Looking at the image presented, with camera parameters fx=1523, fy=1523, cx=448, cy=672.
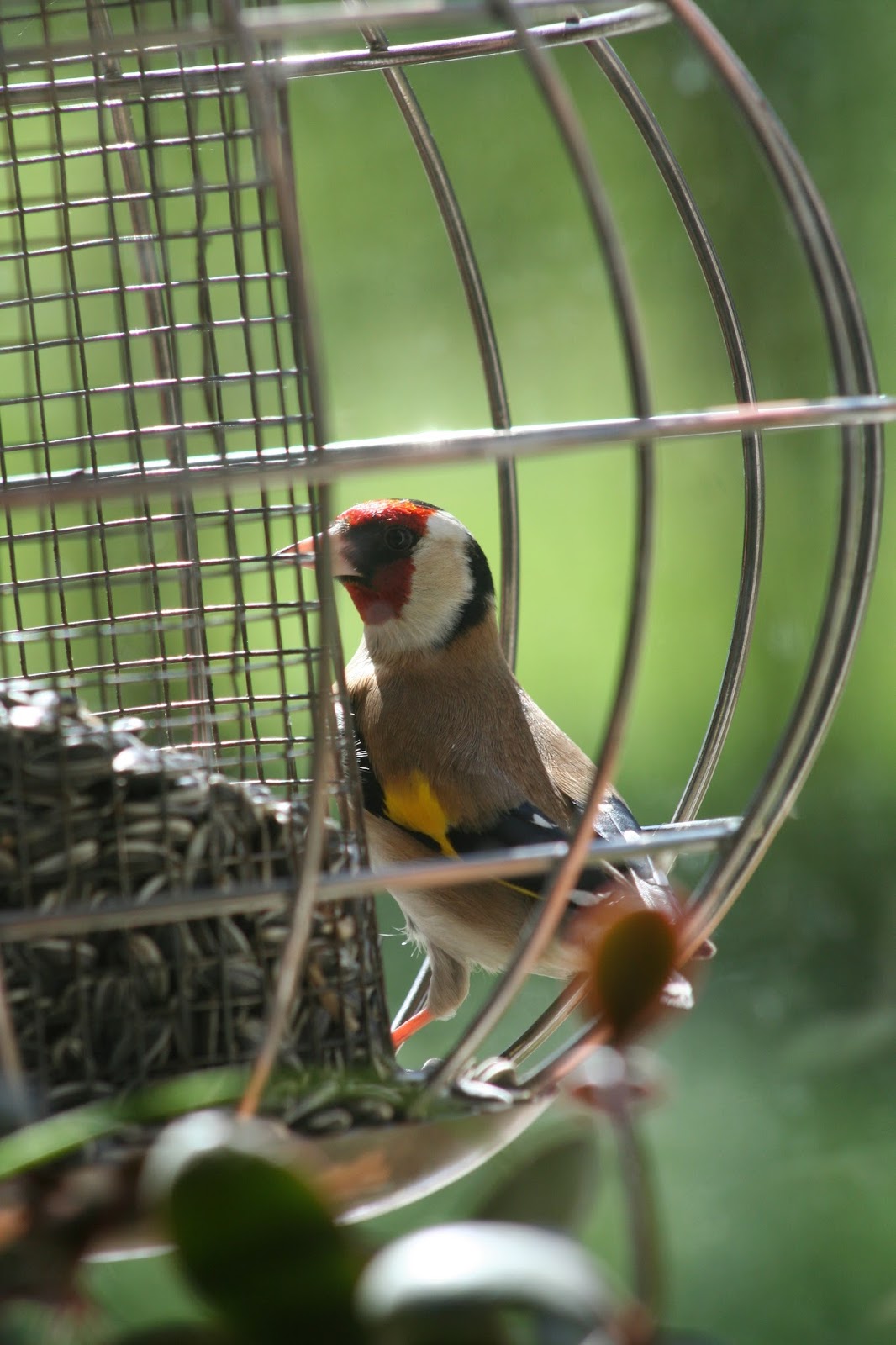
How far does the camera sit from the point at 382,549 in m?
1.08

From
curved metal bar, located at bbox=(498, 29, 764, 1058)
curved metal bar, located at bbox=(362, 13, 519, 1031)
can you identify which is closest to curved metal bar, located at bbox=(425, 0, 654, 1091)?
curved metal bar, located at bbox=(498, 29, 764, 1058)

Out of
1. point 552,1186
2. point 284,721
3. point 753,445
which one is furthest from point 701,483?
point 552,1186

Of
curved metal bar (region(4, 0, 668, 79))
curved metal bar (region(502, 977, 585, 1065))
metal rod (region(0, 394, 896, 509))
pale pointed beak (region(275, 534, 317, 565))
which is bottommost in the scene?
curved metal bar (region(502, 977, 585, 1065))

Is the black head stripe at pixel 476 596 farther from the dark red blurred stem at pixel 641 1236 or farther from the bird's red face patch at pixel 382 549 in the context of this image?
the dark red blurred stem at pixel 641 1236

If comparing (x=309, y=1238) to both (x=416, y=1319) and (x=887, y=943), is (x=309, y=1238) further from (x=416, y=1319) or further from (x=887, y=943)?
(x=887, y=943)

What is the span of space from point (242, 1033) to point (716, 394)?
1.79m

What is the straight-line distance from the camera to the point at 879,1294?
1.91 m

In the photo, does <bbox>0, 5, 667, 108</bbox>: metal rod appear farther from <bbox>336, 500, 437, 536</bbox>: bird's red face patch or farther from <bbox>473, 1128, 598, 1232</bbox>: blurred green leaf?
<bbox>473, 1128, 598, 1232</bbox>: blurred green leaf

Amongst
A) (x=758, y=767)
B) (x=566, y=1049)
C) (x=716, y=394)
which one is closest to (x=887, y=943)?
(x=758, y=767)

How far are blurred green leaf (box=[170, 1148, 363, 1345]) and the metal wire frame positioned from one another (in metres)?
0.18

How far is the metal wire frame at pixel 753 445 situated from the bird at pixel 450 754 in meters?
0.17

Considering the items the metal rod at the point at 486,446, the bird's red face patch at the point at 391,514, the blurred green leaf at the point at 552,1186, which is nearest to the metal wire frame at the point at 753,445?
the metal rod at the point at 486,446

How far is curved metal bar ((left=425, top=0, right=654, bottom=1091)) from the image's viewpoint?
48cm

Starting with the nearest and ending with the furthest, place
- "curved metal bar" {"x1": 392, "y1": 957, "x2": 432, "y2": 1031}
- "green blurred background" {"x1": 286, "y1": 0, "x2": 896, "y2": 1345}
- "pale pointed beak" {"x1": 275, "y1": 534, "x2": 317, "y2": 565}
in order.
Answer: "pale pointed beak" {"x1": 275, "y1": 534, "x2": 317, "y2": 565} → "curved metal bar" {"x1": 392, "y1": 957, "x2": 432, "y2": 1031} → "green blurred background" {"x1": 286, "y1": 0, "x2": 896, "y2": 1345}
